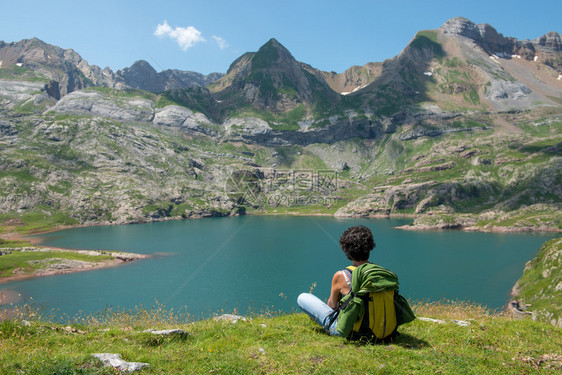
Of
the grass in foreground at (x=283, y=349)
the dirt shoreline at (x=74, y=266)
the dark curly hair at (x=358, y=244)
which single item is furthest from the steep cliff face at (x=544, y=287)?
the dirt shoreline at (x=74, y=266)

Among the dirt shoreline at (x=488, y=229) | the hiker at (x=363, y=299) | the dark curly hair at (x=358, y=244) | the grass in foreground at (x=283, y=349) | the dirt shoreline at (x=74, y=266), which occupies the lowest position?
the dirt shoreline at (x=74, y=266)

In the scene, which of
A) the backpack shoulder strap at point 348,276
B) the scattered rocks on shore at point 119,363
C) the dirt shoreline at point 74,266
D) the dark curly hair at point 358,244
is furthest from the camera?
the dirt shoreline at point 74,266

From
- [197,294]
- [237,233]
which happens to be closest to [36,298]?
[197,294]

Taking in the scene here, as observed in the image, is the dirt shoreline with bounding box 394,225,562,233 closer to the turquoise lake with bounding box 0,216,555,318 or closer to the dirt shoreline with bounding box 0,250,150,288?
the turquoise lake with bounding box 0,216,555,318

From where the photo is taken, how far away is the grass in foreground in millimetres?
8258

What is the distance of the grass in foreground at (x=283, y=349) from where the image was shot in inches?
325

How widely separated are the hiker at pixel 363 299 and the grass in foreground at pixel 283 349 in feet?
1.86

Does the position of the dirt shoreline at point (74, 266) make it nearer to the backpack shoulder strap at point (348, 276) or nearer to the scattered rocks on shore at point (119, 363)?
the scattered rocks on shore at point (119, 363)

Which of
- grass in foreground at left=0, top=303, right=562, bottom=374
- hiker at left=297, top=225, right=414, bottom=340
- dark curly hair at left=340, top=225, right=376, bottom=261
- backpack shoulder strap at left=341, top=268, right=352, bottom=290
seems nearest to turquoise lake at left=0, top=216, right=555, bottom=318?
grass in foreground at left=0, top=303, right=562, bottom=374

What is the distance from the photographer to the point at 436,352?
933 centimetres

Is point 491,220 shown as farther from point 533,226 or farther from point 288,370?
point 288,370

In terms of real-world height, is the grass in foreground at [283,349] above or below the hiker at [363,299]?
below

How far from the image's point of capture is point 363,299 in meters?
9.38

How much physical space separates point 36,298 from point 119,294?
19699 millimetres
